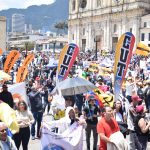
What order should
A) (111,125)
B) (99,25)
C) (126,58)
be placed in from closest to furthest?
(111,125) < (126,58) < (99,25)

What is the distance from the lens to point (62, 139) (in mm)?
6855

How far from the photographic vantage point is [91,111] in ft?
29.8

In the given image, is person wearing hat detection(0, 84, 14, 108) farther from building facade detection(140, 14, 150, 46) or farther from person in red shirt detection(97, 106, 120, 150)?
building facade detection(140, 14, 150, 46)

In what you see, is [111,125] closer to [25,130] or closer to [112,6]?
[25,130]

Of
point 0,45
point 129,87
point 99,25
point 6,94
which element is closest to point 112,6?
point 99,25

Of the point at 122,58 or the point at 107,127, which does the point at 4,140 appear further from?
the point at 122,58

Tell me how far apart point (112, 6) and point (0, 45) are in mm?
20782

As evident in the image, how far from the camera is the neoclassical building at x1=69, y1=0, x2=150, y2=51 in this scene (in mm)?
67269

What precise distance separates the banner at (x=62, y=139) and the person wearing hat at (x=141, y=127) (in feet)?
3.56

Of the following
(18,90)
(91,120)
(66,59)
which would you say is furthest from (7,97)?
(66,59)

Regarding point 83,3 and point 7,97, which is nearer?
point 7,97

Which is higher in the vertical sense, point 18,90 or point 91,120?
point 18,90

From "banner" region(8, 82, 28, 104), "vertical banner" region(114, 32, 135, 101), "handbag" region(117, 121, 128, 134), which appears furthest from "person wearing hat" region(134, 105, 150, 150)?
"banner" region(8, 82, 28, 104)

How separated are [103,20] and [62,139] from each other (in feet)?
224
